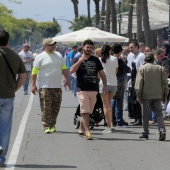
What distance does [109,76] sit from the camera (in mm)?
15984

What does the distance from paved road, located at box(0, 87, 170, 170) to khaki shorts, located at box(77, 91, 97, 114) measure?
1.88 feet

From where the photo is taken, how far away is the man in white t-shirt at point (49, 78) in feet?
50.5

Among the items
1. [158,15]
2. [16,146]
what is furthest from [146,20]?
[16,146]

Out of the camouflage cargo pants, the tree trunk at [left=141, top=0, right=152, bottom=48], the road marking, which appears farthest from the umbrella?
the camouflage cargo pants

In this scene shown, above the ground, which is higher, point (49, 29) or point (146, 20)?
point (146, 20)

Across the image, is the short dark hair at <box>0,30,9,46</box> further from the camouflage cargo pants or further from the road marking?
the camouflage cargo pants

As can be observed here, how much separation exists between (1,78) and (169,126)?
724 cm

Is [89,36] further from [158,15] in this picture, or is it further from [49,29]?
[49,29]

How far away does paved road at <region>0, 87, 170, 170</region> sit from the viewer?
11.3 m

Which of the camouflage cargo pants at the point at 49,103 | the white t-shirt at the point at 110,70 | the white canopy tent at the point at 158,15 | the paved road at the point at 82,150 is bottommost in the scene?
the paved road at the point at 82,150

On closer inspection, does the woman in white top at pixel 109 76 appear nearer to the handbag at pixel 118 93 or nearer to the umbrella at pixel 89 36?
the handbag at pixel 118 93

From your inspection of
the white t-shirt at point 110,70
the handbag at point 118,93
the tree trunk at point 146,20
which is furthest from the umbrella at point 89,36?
the white t-shirt at point 110,70

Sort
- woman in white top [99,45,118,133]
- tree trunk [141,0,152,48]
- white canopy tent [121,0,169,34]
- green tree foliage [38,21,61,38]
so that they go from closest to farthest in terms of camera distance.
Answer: woman in white top [99,45,118,133] < tree trunk [141,0,152,48] < white canopy tent [121,0,169,34] < green tree foliage [38,21,61,38]

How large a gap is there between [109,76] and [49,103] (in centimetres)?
142
